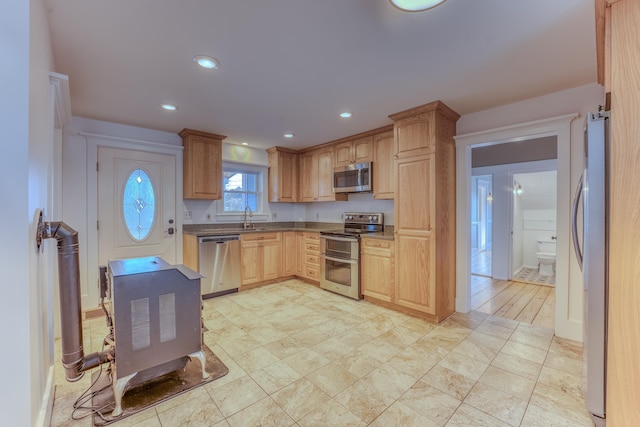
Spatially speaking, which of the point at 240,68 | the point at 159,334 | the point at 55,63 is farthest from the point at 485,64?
the point at 55,63

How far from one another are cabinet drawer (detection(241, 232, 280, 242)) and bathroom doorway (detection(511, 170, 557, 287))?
444 cm

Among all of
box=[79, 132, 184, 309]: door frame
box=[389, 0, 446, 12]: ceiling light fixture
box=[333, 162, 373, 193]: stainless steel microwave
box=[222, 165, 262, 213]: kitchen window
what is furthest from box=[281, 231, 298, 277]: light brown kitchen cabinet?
box=[389, 0, 446, 12]: ceiling light fixture

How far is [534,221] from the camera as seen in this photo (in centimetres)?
588

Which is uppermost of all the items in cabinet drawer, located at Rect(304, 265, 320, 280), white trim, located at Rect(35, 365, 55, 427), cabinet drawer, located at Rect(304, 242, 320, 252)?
cabinet drawer, located at Rect(304, 242, 320, 252)

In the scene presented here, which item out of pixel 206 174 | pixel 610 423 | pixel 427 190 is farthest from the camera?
pixel 206 174

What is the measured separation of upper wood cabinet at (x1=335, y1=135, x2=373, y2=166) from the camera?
406 cm

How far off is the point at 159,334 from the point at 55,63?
2174 mm

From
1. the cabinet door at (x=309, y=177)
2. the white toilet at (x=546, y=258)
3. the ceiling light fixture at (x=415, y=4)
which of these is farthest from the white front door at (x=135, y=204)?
the white toilet at (x=546, y=258)

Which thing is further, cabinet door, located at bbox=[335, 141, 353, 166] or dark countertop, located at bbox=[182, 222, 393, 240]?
cabinet door, located at bbox=[335, 141, 353, 166]

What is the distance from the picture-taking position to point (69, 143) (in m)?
3.25

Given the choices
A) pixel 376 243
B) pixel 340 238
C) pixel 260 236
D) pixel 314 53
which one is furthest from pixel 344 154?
pixel 314 53

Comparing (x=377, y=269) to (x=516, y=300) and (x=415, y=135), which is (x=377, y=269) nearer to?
(x=415, y=135)

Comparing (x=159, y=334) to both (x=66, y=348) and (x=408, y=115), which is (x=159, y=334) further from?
(x=408, y=115)

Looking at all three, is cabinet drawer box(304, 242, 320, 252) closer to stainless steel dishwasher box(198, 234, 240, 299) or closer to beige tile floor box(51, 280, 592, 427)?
stainless steel dishwasher box(198, 234, 240, 299)
